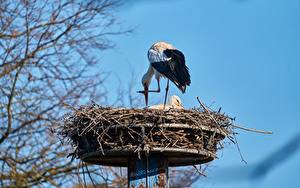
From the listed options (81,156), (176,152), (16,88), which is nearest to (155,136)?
(176,152)

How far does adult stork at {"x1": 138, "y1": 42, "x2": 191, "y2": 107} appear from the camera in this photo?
8.88 meters

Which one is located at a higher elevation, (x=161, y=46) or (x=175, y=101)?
(x=161, y=46)

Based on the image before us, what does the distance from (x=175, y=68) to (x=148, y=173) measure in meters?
2.06

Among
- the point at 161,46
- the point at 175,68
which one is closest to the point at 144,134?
the point at 175,68

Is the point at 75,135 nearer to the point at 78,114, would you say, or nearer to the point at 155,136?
the point at 78,114

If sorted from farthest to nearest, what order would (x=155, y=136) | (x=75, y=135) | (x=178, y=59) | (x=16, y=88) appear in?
(x=16, y=88)
(x=178, y=59)
(x=75, y=135)
(x=155, y=136)

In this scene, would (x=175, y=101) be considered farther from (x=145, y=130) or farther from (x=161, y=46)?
(x=145, y=130)

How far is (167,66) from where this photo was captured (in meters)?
9.20

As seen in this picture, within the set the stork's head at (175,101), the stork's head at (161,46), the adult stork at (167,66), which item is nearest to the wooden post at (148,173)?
the adult stork at (167,66)

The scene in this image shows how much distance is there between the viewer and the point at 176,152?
727cm

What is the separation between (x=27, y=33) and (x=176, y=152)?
8.88 m

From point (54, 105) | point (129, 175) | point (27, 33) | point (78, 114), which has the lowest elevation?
point (129, 175)

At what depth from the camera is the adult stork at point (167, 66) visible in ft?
29.1

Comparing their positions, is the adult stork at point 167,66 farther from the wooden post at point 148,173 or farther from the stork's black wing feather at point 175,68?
the wooden post at point 148,173
